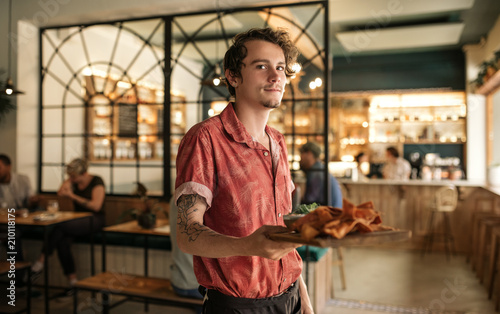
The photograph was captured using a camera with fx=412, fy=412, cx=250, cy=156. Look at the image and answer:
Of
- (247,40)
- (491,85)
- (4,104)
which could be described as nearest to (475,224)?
(491,85)

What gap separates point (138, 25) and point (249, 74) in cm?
661

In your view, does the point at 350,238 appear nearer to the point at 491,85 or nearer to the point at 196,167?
the point at 196,167

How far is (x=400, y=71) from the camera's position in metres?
9.41

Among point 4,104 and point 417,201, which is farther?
point 417,201

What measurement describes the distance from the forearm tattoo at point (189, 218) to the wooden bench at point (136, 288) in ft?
6.49

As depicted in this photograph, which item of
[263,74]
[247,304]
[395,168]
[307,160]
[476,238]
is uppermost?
[263,74]

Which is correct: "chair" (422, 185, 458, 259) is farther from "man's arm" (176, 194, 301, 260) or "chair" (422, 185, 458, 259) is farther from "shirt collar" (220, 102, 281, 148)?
"man's arm" (176, 194, 301, 260)

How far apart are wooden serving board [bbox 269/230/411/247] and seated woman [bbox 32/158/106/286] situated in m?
4.04

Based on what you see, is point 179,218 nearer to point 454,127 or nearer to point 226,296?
point 226,296

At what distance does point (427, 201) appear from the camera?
22.2 feet

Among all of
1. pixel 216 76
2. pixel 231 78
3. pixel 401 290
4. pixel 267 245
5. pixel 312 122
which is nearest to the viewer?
pixel 267 245

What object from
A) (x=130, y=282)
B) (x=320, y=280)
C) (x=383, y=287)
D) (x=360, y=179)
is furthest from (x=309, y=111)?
(x=130, y=282)

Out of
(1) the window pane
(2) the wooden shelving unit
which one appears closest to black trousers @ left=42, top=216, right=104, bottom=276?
(1) the window pane

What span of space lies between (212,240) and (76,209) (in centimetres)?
435
